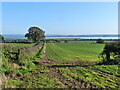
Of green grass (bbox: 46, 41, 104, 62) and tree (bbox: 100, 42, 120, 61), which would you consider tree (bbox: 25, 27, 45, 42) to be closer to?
green grass (bbox: 46, 41, 104, 62)

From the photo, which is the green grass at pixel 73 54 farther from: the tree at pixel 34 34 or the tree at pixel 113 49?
the tree at pixel 34 34

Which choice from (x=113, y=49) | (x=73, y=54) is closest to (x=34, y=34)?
(x=73, y=54)

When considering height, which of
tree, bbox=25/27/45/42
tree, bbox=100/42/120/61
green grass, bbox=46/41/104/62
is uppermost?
tree, bbox=25/27/45/42

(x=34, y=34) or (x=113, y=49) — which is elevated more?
(x=34, y=34)

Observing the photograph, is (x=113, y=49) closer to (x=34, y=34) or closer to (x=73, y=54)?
(x=73, y=54)

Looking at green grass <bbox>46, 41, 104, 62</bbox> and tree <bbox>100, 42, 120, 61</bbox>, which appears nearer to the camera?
tree <bbox>100, 42, 120, 61</bbox>

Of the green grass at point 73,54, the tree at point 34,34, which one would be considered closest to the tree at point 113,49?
the green grass at point 73,54

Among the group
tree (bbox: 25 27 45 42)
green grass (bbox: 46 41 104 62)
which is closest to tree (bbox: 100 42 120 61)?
green grass (bbox: 46 41 104 62)

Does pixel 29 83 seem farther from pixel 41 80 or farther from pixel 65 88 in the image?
pixel 65 88

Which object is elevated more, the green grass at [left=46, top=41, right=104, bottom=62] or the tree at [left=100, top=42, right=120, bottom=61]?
the tree at [left=100, top=42, right=120, bottom=61]

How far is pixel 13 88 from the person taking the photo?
6969 mm

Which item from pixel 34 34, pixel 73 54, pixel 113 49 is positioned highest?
pixel 34 34

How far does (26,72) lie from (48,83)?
2.51 m

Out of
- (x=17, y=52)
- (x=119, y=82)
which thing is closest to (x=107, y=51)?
(x=119, y=82)
